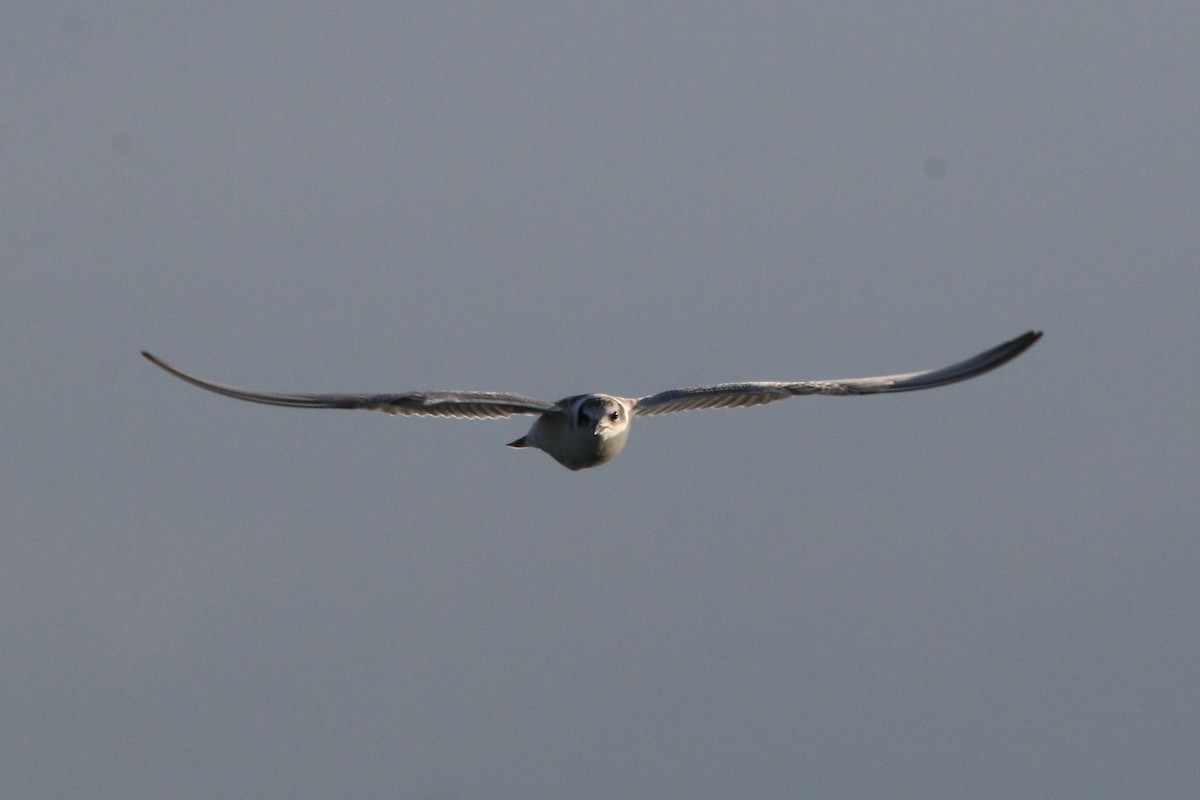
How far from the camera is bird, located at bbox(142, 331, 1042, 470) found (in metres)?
39.6

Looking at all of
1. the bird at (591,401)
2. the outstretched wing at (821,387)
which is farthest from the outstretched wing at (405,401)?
the outstretched wing at (821,387)

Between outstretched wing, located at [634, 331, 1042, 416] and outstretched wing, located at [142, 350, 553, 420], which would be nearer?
outstretched wing, located at [142, 350, 553, 420]

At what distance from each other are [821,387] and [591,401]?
18.0 feet

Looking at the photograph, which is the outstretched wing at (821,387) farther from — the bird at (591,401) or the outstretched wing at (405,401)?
the outstretched wing at (405,401)

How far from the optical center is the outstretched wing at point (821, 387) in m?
42.2

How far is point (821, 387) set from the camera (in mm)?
43156

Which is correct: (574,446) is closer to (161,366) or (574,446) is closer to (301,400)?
(301,400)

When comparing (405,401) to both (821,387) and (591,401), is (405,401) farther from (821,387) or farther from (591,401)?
(821,387)

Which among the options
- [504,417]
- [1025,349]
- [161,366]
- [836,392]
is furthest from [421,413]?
[1025,349]

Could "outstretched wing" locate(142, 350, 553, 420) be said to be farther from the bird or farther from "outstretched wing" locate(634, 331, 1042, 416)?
"outstretched wing" locate(634, 331, 1042, 416)

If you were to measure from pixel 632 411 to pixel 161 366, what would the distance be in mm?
9758

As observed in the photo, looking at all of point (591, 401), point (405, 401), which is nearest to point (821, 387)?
point (591, 401)

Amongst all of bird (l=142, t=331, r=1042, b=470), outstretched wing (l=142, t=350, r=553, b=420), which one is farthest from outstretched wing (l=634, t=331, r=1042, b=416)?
outstretched wing (l=142, t=350, r=553, b=420)

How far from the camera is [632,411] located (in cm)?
4250
